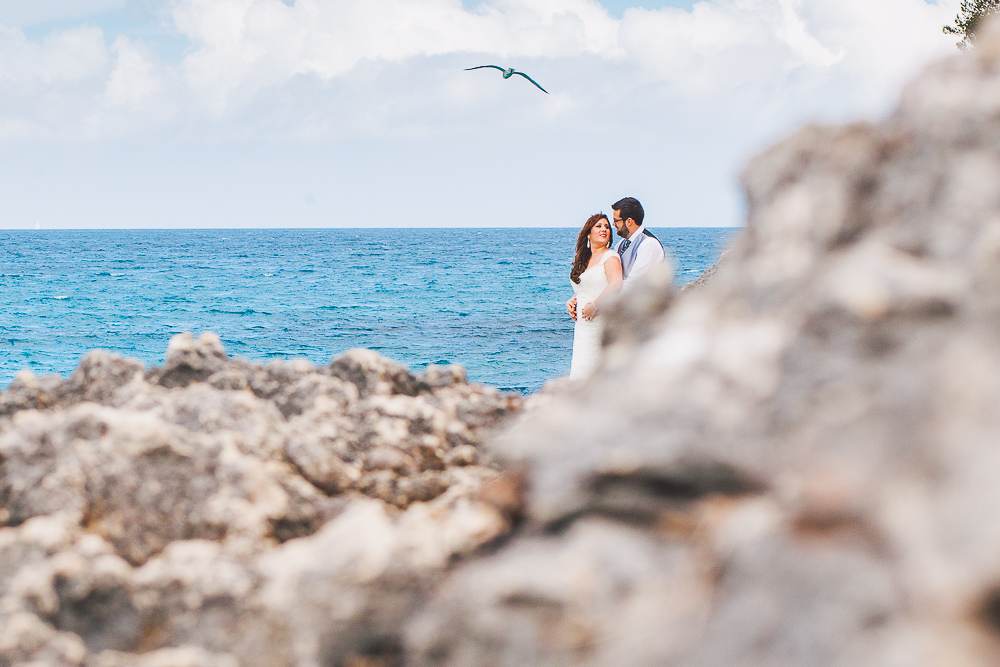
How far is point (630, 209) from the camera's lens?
709cm

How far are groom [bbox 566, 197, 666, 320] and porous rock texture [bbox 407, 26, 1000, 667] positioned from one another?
14.3 feet


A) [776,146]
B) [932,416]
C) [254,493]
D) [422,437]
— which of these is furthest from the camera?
[422,437]

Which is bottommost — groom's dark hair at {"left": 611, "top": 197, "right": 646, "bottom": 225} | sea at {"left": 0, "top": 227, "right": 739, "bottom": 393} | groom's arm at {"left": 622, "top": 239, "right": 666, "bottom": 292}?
sea at {"left": 0, "top": 227, "right": 739, "bottom": 393}

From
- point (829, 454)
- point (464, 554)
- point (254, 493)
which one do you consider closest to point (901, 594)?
point (829, 454)

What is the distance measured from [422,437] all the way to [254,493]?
3.09 ft

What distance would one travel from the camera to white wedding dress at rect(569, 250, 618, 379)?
678 centimetres

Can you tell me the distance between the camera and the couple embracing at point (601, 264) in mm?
6682

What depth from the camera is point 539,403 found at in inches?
144

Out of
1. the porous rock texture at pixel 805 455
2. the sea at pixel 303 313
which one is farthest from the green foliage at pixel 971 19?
the porous rock texture at pixel 805 455

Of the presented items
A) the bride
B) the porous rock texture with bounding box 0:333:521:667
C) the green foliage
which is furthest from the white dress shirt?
the green foliage

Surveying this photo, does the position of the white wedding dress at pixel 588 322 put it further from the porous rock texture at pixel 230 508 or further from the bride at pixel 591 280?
the porous rock texture at pixel 230 508

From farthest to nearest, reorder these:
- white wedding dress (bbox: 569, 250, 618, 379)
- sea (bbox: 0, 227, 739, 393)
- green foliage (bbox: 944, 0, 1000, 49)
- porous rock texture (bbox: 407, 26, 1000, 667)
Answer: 1. sea (bbox: 0, 227, 739, 393)
2. green foliage (bbox: 944, 0, 1000, 49)
3. white wedding dress (bbox: 569, 250, 618, 379)
4. porous rock texture (bbox: 407, 26, 1000, 667)

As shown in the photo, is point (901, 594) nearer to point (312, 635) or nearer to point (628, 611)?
→ point (628, 611)

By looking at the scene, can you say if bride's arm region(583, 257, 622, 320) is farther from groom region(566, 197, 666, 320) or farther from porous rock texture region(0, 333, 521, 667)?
porous rock texture region(0, 333, 521, 667)
